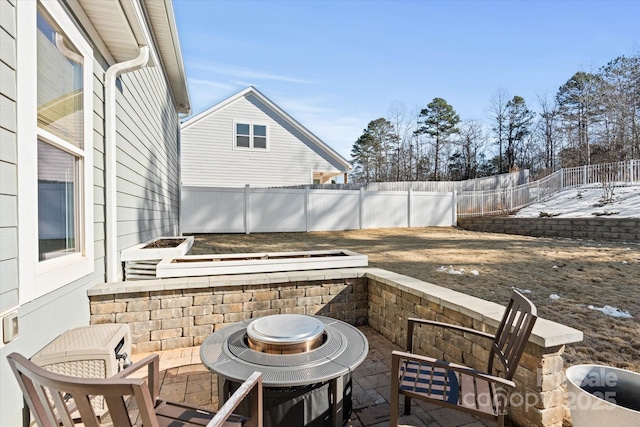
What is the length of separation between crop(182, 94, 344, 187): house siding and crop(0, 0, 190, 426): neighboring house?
956cm

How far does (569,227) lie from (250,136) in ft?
40.3

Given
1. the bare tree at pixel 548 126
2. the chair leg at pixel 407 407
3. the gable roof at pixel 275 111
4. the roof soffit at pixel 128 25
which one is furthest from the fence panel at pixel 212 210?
the bare tree at pixel 548 126

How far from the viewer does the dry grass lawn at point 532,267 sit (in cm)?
322

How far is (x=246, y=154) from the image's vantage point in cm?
1430

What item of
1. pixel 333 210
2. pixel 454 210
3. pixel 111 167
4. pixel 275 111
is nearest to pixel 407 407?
pixel 111 167

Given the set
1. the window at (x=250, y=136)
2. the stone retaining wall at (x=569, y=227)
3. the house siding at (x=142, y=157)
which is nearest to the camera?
the house siding at (x=142, y=157)

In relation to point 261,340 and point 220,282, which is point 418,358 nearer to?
point 261,340

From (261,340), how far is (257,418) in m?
0.47

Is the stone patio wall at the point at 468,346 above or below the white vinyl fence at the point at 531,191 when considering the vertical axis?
below

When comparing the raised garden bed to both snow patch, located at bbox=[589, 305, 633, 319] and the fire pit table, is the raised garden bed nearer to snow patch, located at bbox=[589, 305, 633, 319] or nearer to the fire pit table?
the fire pit table

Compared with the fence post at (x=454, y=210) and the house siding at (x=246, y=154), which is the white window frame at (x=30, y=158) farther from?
the fence post at (x=454, y=210)

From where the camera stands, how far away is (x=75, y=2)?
8.55ft

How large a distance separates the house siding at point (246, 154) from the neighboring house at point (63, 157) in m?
9.56

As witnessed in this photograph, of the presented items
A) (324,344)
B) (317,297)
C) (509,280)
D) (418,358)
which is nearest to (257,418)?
(324,344)
